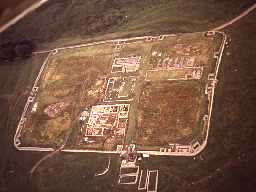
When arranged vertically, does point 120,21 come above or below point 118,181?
above

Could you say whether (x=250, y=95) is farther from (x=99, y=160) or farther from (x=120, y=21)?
(x=120, y=21)

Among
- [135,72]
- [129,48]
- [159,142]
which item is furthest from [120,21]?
[159,142]

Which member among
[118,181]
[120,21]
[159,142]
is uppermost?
[120,21]

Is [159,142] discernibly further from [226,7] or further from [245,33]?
[226,7]

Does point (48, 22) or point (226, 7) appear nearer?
point (226, 7)

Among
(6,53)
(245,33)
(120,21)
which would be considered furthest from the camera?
(6,53)

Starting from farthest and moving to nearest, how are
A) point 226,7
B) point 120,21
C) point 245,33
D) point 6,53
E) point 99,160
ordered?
point 6,53
point 120,21
point 226,7
point 245,33
point 99,160

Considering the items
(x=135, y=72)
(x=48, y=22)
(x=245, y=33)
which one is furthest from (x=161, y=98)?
(x=48, y=22)
